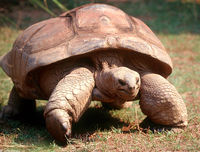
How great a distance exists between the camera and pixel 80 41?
11.2 ft

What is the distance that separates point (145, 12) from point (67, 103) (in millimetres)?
8132

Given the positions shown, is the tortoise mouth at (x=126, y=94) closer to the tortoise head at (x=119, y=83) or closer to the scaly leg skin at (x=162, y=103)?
the tortoise head at (x=119, y=83)

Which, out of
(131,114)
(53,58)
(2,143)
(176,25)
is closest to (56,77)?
(53,58)

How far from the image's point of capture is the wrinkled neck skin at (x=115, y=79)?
10.1 feet

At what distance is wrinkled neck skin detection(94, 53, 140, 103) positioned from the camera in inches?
122

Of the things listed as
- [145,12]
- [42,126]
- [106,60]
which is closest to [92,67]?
[106,60]

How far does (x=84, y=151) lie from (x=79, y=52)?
1004 mm

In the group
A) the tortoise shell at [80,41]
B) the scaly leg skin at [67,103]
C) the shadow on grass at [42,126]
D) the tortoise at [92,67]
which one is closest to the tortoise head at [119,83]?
the tortoise at [92,67]

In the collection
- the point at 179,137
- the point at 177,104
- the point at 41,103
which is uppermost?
the point at 177,104

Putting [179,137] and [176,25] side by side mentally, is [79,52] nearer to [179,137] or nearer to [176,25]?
[179,137]

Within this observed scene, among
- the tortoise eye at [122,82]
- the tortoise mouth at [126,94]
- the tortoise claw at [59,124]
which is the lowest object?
the tortoise claw at [59,124]

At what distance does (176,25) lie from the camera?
9.52 metres

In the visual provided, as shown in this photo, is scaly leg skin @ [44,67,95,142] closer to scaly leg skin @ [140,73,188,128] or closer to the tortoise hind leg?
scaly leg skin @ [140,73,188,128]

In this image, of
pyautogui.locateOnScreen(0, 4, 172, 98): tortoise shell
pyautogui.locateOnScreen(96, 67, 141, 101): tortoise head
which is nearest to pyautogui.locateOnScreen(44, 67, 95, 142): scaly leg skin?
pyautogui.locateOnScreen(96, 67, 141, 101): tortoise head
